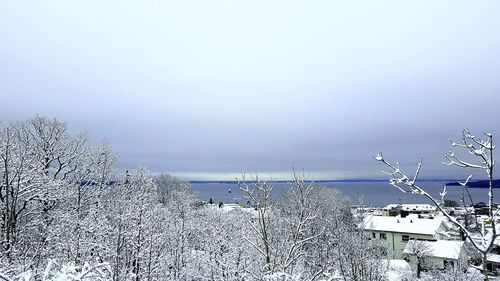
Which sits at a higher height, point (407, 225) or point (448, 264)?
point (407, 225)

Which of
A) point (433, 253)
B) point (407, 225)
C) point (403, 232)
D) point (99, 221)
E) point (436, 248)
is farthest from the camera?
point (407, 225)

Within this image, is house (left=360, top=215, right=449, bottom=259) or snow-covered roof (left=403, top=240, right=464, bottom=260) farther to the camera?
house (left=360, top=215, right=449, bottom=259)

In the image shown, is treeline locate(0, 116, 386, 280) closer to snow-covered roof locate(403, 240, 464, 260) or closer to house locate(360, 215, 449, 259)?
snow-covered roof locate(403, 240, 464, 260)

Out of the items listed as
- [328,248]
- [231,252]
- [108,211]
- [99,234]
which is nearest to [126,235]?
[99,234]

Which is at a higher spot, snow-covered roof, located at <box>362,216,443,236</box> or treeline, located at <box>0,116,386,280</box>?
treeline, located at <box>0,116,386,280</box>

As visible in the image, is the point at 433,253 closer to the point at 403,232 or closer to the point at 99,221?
the point at 403,232

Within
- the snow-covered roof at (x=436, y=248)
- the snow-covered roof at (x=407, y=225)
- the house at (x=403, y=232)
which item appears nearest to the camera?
the snow-covered roof at (x=436, y=248)

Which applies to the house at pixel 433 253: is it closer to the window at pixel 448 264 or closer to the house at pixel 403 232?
the window at pixel 448 264

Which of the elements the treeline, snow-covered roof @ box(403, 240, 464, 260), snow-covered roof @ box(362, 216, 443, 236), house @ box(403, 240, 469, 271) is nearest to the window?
house @ box(403, 240, 469, 271)

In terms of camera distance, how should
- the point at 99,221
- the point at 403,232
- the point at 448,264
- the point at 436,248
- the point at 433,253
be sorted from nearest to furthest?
the point at 99,221, the point at 448,264, the point at 433,253, the point at 436,248, the point at 403,232

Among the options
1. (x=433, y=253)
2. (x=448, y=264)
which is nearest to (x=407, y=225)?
(x=433, y=253)

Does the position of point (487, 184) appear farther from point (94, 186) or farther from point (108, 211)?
point (94, 186)

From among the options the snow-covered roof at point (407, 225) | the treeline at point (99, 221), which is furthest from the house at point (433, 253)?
the treeline at point (99, 221)

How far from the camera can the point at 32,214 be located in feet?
67.6
